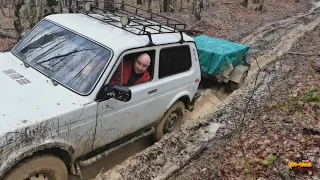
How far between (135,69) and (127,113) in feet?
2.21

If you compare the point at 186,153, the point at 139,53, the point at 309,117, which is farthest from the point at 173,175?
the point at 309,117

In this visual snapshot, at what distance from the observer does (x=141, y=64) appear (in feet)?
16.7

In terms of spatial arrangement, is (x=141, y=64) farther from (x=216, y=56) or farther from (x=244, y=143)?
(x=216, y=56)

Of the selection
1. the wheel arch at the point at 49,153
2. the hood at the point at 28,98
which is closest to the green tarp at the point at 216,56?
the hood at the point at 28,98

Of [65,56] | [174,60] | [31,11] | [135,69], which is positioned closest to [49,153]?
[65,56]

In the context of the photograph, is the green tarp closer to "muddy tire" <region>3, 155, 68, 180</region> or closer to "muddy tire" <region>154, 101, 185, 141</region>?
"muddy tire" <region>154, 101, 185, 141</region>

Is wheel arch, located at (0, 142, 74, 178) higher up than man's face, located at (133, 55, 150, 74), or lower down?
lower down

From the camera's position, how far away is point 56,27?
17.6 ft

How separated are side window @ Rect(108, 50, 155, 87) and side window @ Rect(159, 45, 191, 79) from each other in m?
0.27

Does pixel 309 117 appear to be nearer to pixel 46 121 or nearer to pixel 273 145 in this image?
pixel 273 145

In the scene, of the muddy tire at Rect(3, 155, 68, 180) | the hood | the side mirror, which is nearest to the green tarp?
the side mirror

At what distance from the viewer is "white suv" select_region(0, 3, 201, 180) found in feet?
12.6

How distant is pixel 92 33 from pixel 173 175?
250cm

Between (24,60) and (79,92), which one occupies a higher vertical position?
(24,60)
